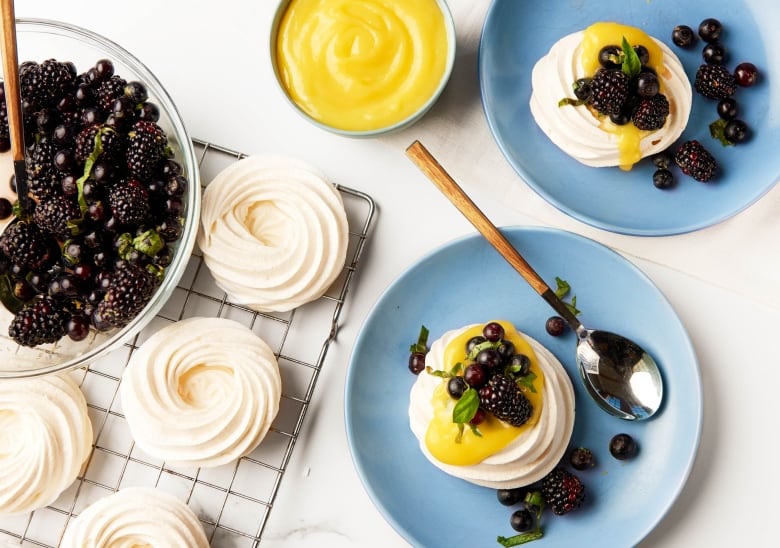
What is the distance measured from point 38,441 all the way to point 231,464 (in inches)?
21.7

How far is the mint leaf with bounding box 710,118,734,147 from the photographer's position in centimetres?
227

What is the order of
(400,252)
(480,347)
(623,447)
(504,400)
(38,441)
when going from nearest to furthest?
(504,400)
(480,347)
(623,447)
(38,441)
(400,252)

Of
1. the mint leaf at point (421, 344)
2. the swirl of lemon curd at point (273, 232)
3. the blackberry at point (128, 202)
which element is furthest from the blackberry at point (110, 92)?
the mint leaf at point (421, 344)

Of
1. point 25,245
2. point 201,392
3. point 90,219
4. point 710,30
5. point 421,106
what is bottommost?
point 201,392

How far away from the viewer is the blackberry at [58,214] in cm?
207

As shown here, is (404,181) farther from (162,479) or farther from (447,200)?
(162,479)

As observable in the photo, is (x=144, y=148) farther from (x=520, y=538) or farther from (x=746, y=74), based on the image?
(x=746, y=74)

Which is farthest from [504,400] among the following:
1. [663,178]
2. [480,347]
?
[663,178]

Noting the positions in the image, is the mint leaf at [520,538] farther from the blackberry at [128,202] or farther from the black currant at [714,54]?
the black currant at [714,54]

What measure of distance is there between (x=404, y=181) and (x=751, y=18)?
1.11 meters

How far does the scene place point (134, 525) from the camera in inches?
88.7

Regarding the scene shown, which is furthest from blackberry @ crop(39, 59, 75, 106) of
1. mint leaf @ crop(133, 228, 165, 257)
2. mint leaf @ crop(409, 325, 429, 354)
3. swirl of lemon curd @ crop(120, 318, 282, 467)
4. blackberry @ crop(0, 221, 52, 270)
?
mint leaf @ crop(409, 325, 429, 354)

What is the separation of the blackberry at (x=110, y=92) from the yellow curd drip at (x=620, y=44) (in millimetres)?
1288

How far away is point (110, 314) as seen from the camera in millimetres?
2070
